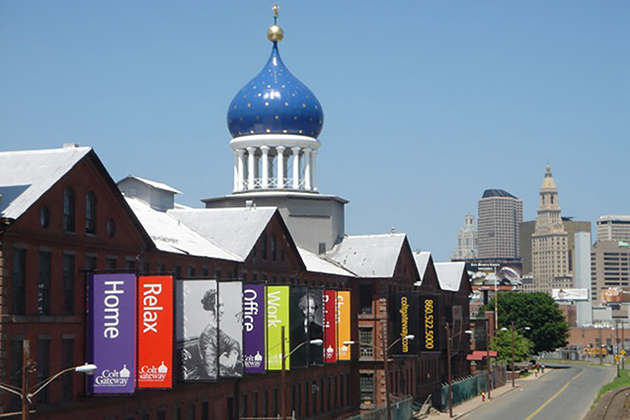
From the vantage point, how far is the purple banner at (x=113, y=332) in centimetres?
4541

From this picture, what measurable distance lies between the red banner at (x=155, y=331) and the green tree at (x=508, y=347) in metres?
106

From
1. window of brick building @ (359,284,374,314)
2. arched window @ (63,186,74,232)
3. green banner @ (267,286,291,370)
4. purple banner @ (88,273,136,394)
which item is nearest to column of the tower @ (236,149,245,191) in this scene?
window of brick building @ (359,284,374,314)

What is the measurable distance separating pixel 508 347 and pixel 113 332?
110 m

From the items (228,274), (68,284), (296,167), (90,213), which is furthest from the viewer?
(296,167)

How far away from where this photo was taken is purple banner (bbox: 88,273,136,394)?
149ft

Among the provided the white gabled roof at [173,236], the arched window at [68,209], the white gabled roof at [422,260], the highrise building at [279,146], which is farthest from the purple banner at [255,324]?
the white gabled roof at [422,260]

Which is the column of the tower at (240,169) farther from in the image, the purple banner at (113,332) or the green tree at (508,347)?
the green tree at (508,347)

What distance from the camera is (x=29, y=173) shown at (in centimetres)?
4497

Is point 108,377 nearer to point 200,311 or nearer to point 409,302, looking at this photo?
point 200,311

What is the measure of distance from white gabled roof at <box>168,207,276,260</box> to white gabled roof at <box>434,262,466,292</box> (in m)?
56.0

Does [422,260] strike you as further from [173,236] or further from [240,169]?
[173,236]

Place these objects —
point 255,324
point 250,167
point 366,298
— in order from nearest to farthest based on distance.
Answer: point 255,324 < point 366,298 < point 250,167

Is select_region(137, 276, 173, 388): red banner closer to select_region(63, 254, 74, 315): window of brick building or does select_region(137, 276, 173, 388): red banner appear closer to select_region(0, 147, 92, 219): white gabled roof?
select_region(63, 254, 74, 315): window of brick building

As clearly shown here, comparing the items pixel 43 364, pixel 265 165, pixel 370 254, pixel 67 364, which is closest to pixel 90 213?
pixel 67 364
